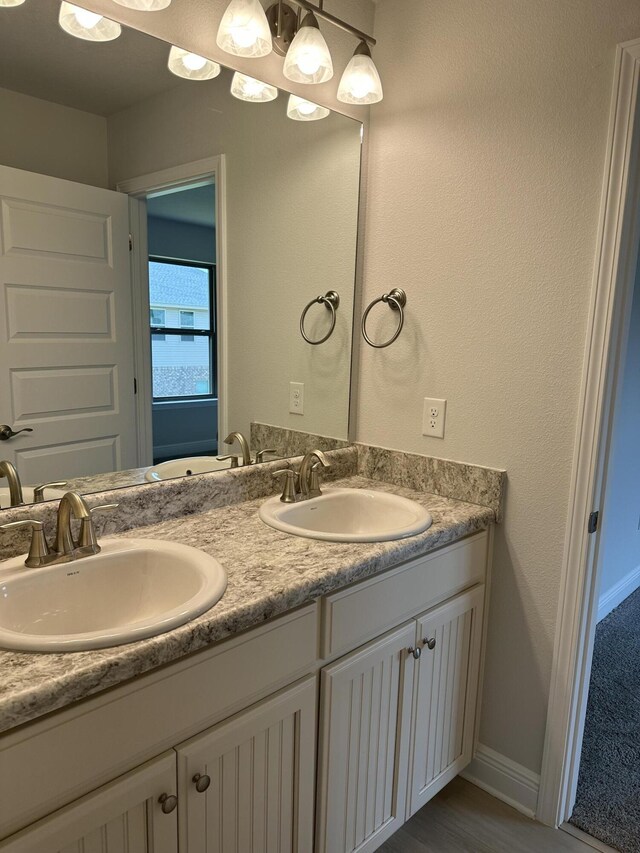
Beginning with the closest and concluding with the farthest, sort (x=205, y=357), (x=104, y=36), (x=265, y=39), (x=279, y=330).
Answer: (x=104, y=36) < (x=265, y=39) < (x=205, y=357) < (x=279, y=330)

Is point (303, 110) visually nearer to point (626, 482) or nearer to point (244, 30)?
point (244, 30)

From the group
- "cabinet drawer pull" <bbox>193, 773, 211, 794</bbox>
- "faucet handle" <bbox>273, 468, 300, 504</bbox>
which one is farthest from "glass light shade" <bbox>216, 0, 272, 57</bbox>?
"cabinet drawer pull" <bbox>193, 773, 211, 794</bbox>

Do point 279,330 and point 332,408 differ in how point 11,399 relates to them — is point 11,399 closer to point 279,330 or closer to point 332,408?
point 279,330

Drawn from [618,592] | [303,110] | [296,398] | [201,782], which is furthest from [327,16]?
[618,592]

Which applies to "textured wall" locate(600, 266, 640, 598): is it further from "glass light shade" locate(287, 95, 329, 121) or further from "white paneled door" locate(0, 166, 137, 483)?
"white paneled door" locate(0, 166, 137, 483)

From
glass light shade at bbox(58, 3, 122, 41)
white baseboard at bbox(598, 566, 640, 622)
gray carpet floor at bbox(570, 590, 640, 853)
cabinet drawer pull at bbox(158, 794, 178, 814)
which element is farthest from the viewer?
white baseboard at bbox(598, 566, 640, 622)

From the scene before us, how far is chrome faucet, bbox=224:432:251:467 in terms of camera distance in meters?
1.73

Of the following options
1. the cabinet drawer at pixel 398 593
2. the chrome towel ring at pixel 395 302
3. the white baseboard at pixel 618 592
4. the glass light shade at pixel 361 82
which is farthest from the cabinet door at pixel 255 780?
the white baseboard at pixel 618 592

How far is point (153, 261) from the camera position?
4.86 feet

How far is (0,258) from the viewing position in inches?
48.4

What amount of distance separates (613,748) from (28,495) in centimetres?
197

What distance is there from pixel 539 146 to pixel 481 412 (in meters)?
0.72

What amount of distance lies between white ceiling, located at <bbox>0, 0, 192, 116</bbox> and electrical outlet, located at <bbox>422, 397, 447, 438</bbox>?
43.5 inches

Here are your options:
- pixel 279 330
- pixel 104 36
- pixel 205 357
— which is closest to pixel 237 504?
pixel 205 357
